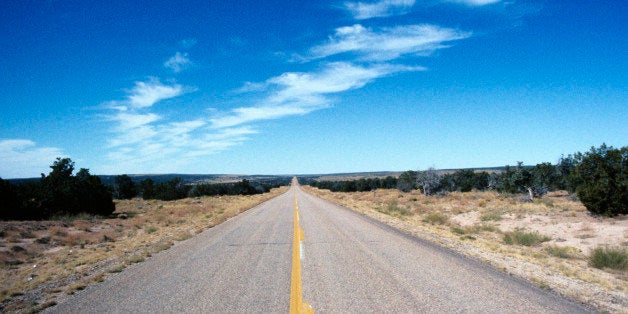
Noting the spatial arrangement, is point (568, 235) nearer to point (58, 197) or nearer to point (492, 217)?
point (492, 217)

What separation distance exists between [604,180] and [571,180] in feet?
31.9

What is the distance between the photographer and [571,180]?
87.6 feet

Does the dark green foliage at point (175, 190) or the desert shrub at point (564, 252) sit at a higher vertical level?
the dark green foliage at point (175, 190)

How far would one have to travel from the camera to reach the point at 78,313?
17.7 feet

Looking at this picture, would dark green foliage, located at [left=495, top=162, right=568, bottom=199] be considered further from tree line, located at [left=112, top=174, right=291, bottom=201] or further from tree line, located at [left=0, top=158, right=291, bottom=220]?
tree line, located at [left=112, top=174, right=291, bottom=201]

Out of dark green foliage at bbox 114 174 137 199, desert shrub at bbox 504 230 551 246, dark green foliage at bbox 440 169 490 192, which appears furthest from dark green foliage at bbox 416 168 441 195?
dark green foliage at bbox 114 174 137 199

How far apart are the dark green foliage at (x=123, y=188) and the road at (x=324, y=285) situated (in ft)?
267

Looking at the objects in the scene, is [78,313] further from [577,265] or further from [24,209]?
[24,209]

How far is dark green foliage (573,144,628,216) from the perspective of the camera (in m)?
17.4

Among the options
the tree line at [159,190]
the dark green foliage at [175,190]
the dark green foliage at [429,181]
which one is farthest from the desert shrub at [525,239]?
the dark green foliage at [175,190]

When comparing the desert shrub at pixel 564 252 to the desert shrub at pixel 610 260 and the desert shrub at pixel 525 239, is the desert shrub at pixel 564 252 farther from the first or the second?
the desert shrub at pixel 525 239

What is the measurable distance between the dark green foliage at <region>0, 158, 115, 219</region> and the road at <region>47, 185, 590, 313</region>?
99.9 ft

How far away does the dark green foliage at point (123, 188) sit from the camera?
261 feet

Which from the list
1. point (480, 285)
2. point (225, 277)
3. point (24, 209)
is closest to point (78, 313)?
point (225, 277)
